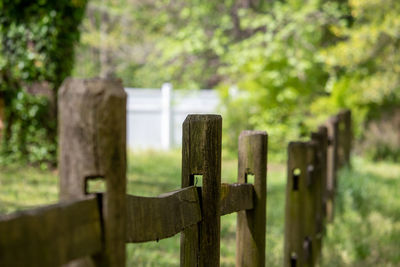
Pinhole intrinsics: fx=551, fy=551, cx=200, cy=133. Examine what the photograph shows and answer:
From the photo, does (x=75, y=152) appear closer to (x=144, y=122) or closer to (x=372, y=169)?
(x=372, y=169)

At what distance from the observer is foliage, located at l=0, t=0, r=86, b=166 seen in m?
8.73

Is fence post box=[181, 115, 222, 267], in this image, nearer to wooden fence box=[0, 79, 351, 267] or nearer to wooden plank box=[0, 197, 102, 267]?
wooden fence box=[0, 79, 351, 267]

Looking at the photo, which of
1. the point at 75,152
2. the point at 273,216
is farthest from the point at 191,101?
the point at 75,152

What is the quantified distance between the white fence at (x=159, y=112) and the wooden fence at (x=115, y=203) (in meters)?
14.8

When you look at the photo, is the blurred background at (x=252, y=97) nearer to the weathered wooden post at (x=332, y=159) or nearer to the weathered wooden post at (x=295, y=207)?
the weathered wooden post at (x=332, y=159)

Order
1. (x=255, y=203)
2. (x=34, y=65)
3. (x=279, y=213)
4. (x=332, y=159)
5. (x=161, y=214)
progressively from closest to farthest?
(x=161, y=214), (x=255, y=203), (x=332, y=159), (x=279, y=213), (x=34, y=65)

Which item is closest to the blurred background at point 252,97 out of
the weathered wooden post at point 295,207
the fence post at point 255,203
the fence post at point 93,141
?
the weathered wooden post at point 295,207

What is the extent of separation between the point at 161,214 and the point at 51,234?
598 millimetres

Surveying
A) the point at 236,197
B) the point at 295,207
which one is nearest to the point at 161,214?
the point at 236,197

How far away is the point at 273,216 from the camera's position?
22.2 ft

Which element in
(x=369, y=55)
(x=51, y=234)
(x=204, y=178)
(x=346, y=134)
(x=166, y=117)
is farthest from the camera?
(x=166, y=117)

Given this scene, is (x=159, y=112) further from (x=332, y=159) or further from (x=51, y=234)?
(x=51, y=234)

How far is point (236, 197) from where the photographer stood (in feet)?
8.08

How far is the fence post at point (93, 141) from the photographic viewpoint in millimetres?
1270
